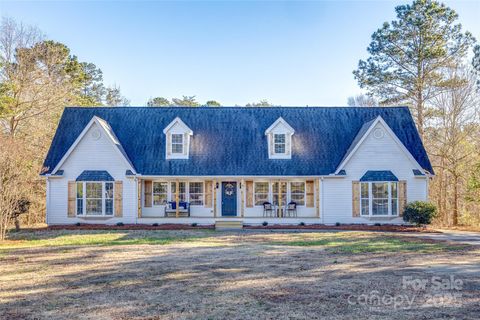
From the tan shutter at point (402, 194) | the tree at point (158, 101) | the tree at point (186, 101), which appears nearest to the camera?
the tan shutter at point (402, 194)

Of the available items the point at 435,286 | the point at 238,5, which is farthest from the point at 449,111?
the point at 435,286

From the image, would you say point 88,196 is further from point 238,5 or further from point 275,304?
point 275,304

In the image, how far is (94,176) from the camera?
2119 cm

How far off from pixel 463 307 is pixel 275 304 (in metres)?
3.38

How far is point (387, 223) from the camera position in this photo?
21.3 metres

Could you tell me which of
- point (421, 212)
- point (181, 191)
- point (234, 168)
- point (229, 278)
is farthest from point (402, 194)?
point (229, 278)

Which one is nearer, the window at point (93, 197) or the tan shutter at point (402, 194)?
the tan shutter at point (402, 194)

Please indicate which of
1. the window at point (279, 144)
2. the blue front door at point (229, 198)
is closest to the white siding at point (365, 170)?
the window at point (279, 144)

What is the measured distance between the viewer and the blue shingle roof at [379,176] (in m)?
21.1

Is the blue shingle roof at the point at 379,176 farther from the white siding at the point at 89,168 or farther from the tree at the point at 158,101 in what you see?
the tree at the point at 158,101

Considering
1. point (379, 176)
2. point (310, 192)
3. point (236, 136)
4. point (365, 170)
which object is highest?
point (236, 136)

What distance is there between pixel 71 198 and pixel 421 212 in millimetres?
18091

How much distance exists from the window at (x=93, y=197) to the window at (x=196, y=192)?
4.92 meters

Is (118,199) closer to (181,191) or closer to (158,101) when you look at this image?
(181,191)
